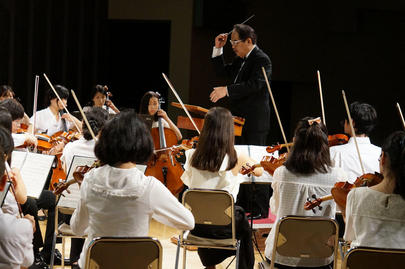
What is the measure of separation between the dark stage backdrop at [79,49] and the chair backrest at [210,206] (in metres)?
4.14

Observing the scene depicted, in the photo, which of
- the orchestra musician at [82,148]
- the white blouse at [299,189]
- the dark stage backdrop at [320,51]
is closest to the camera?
the white blouse at [299,189]

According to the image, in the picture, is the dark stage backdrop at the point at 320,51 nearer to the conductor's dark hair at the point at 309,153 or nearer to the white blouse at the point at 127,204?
the conductor's dark hair at the point at 309,153

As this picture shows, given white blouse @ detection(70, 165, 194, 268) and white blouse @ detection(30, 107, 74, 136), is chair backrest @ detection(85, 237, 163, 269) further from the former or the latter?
white blouse @ detection(30, 107, 74, 136)

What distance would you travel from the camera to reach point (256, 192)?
4.59 m

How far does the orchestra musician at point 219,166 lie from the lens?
346cm

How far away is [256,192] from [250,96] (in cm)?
80

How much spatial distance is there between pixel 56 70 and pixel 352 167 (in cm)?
484

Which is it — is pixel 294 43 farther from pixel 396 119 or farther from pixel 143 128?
pixel 143 128

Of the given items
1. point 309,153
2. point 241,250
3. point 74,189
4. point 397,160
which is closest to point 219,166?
point 241,250

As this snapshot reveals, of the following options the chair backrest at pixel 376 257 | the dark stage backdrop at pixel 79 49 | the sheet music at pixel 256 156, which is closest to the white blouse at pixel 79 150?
the sheet music at pixel 256 156

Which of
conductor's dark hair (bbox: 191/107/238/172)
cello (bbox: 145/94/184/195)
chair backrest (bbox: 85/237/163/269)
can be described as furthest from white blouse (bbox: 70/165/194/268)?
cello (bbox: 145/94/184/195)

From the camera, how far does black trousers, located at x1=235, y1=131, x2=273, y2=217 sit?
4609 mm

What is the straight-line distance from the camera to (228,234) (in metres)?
3.31

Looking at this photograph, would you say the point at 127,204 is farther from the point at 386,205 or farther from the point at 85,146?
the point at 85,146
